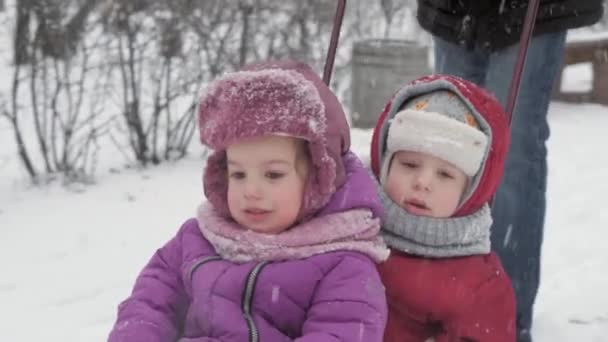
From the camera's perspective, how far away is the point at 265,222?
2.14 metres

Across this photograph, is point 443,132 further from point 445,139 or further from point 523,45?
point 523,45

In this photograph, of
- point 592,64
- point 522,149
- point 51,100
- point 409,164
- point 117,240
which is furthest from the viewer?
point 592,64

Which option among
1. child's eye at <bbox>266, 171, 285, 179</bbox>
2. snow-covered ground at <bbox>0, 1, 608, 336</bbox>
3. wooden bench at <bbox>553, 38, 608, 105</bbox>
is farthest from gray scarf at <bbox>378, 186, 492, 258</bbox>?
wooden bench at <bbox>553, 38, 608, 105</bbox>

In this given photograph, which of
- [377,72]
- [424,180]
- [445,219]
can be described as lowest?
[377,72]

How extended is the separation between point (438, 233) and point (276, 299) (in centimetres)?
49

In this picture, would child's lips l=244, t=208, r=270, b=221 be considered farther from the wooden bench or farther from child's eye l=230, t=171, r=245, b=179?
the wooden bench

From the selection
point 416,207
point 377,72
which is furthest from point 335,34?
point 377,72

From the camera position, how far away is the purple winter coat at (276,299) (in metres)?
2.03

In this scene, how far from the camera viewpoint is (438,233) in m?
2.31

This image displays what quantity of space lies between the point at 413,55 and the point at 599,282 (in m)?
4.26

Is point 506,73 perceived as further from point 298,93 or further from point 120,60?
point 120,60

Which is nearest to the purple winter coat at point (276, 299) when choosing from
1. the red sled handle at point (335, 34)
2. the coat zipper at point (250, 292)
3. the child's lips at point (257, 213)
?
the coat zipper at point (250, 292)

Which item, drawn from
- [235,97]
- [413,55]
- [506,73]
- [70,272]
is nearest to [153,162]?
[70,272]

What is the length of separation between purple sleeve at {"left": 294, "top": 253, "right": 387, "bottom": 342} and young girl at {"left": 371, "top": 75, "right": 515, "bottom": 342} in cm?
27
